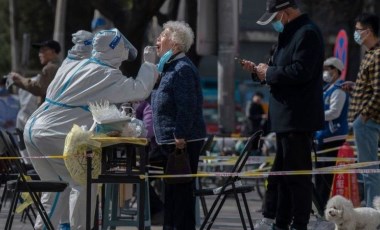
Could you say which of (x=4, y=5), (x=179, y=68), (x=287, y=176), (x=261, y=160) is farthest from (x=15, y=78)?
(x=4, y=5)

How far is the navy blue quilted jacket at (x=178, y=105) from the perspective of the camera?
977 cm

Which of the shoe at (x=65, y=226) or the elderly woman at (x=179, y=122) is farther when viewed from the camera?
the shoe at (x=65, y=226)

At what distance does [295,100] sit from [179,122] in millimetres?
1056

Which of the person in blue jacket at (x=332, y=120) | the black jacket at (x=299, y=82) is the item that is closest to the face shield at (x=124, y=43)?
the black jacket at (x=299, y=82)

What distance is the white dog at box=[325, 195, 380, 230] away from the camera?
9758mm

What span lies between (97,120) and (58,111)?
0.81 meters

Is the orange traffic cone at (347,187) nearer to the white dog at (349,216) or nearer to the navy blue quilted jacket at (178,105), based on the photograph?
the white dog at (349,216)

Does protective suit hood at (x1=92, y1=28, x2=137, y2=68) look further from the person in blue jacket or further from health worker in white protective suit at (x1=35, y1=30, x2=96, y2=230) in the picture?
the person in blue jacket

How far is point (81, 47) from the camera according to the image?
10.5 metres

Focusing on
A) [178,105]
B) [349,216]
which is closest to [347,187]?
[349,216]

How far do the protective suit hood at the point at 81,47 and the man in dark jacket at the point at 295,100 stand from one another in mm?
1656

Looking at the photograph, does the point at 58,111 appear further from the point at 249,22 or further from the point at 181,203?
the point at 249,22

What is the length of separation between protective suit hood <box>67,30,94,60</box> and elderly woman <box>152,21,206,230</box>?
80 centimetres

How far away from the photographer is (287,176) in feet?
30.9
